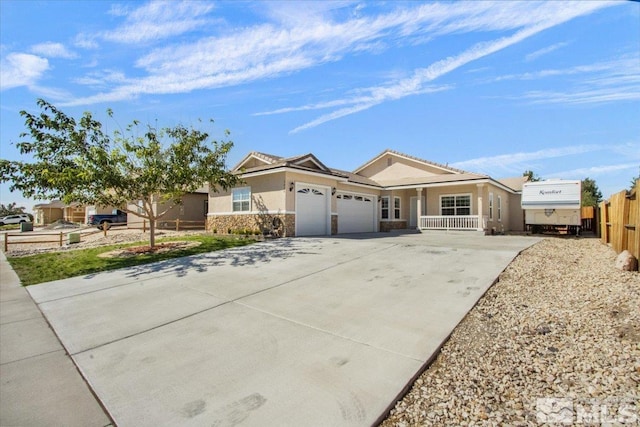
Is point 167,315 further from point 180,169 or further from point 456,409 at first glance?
point 180,169

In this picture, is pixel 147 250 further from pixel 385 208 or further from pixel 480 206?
pixel 480 206

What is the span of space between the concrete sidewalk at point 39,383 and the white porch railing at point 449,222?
59.1 feet

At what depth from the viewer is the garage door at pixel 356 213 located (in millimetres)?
18031

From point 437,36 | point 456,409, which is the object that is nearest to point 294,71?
point 437,36

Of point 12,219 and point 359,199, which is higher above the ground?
point 359,199

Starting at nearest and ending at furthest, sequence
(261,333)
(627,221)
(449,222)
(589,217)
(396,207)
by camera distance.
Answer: (261,333) < (627,221) < (449,222) < (589,217) < (396,207)

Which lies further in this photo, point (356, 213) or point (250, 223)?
point (356, 213)

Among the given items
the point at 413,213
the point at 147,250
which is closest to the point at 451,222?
the point at 413,213

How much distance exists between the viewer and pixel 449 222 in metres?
18.6

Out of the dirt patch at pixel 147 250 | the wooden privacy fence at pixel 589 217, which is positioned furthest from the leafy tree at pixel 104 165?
the wooden privacy fence at pixel 589 217

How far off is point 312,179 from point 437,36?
8.83 meters

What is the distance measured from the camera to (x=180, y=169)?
11.1 m

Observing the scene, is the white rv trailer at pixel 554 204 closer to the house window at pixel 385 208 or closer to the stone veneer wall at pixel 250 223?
the house window at pixel 385 208

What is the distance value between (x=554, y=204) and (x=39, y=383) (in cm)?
2029
